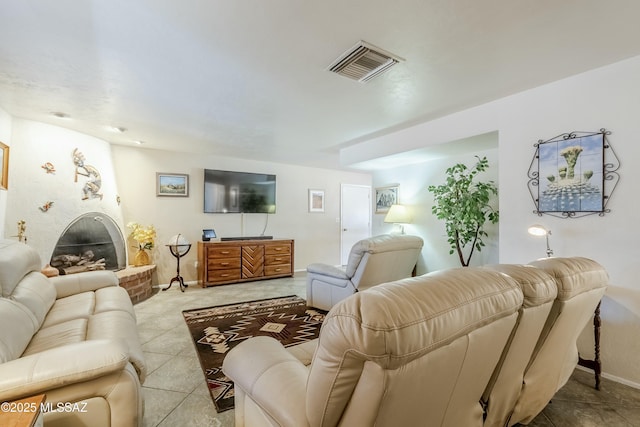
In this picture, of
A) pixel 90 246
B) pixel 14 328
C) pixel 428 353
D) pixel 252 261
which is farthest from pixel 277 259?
pixel 428 353

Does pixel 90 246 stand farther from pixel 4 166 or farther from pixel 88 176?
pixel 4 166

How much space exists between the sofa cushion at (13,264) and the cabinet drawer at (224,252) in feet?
7.84

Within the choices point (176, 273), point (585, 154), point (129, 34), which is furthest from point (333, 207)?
point (129, 34)

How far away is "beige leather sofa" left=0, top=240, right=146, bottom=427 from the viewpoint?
3.60 ft

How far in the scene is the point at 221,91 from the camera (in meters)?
2.58

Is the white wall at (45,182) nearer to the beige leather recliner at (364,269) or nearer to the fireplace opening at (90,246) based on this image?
the fireplace opening at (90,246)

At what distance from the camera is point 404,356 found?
69cm

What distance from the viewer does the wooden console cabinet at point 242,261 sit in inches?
189

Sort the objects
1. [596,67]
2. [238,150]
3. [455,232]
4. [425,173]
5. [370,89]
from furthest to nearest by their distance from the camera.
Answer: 1. [238,150]
2. [425,173]
3. [455,232]
4. [370,89]
5. [596,67]

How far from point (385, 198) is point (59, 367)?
14.7 ft

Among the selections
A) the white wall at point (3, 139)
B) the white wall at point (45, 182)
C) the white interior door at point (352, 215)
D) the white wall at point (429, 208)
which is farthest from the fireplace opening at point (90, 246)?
the white interior door at point (352, 215)

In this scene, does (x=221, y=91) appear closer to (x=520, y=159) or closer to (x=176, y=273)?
(x=520, y=159)

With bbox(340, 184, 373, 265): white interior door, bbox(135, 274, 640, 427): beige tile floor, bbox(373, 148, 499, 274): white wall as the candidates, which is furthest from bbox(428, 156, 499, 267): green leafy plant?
bbox(340, 184, 373, 265): white interior door

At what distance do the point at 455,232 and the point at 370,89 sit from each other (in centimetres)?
191
